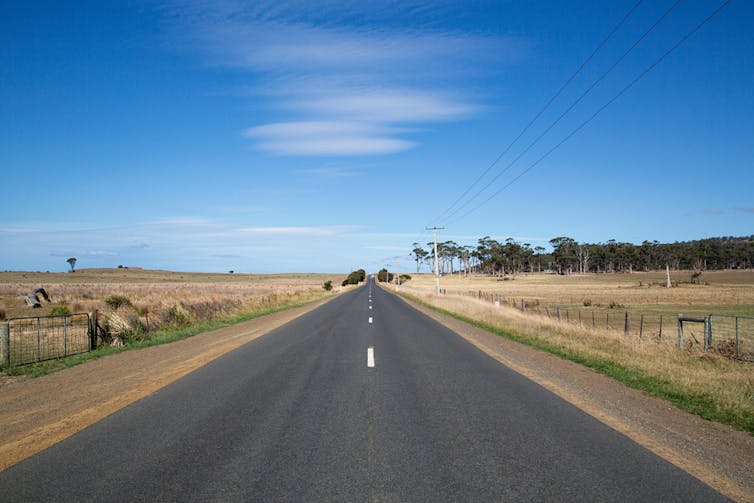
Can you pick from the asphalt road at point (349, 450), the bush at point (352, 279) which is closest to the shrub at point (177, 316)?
the asphalt road at point (349, 450)

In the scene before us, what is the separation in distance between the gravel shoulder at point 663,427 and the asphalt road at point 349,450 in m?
0.25

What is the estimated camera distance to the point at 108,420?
670 cm

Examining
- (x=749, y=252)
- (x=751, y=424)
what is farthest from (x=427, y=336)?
(x=749, y=252)

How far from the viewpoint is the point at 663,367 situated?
36.5 feet

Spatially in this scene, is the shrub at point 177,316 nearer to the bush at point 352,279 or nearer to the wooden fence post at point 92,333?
the wooden fence post at point 92,333

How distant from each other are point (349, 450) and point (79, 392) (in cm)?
609

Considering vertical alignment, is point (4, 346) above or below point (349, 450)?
above

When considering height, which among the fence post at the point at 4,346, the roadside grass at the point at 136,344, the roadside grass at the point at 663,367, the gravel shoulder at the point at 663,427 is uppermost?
the fence post at the point at 4,346

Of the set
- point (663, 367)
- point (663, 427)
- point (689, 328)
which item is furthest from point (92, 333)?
point (689, 328)

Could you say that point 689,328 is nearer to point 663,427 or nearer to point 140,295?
point 663,427

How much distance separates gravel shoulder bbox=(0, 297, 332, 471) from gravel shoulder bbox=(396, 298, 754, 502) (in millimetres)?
7048

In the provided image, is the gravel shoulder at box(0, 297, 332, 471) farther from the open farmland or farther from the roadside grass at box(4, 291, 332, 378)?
the open farmland

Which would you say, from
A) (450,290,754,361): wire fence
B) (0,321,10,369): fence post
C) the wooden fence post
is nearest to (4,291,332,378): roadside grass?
the wooden fence post

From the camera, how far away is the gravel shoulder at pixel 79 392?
6.14 meters
